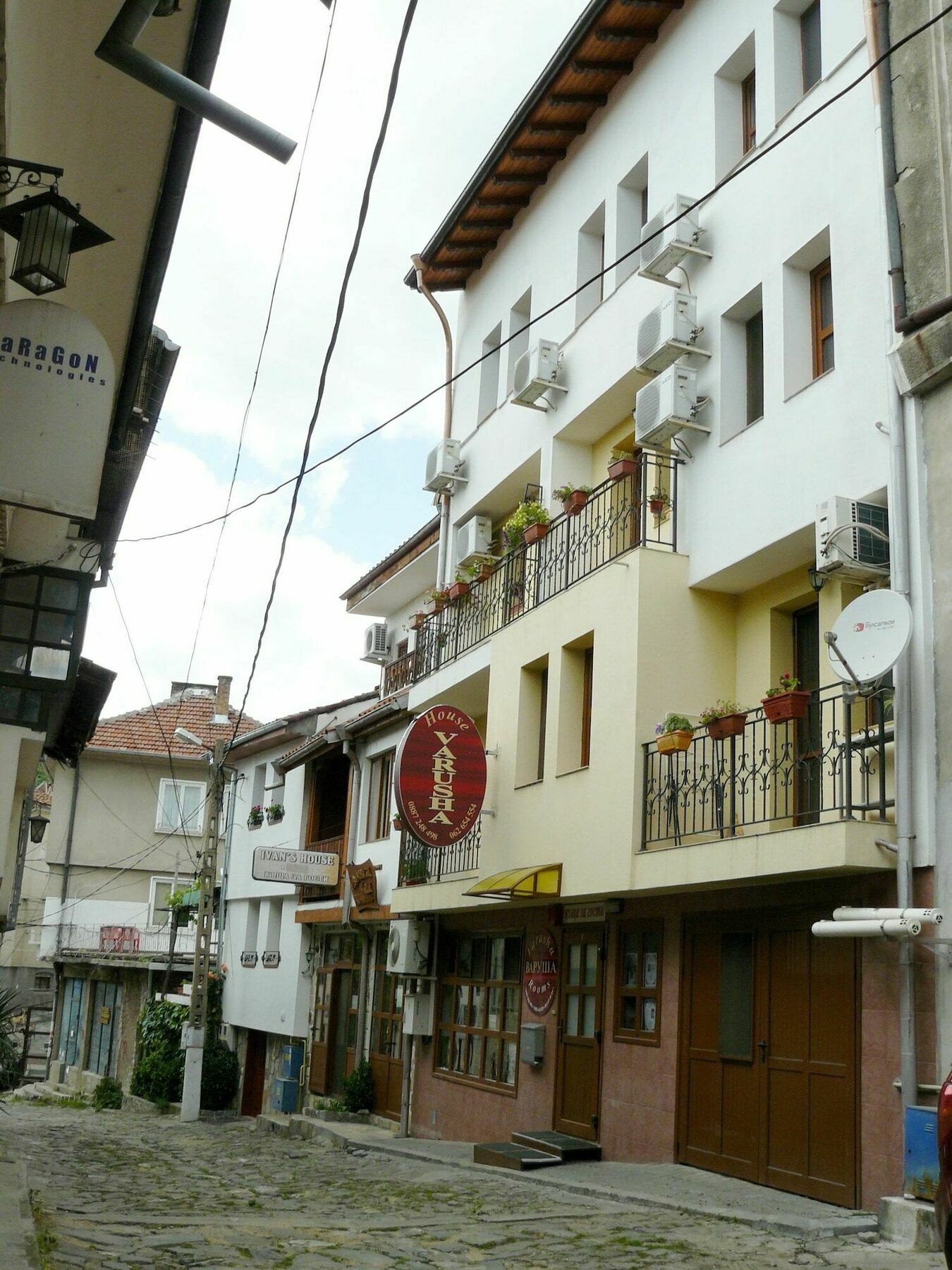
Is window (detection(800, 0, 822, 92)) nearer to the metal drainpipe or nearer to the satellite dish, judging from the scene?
the metal drainpipe

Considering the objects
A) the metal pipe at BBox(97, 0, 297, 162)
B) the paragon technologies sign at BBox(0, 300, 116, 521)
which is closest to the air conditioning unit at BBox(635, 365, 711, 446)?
the paragon technologies sign at BBox(0, 300, 116, 521)

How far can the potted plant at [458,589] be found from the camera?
18.4 meters

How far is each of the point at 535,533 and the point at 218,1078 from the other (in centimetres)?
1656

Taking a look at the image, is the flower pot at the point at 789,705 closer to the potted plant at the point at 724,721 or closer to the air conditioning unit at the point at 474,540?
the potted plant at the point at 724,721

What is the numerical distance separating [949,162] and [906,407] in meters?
1.98

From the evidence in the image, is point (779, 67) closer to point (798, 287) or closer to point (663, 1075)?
point (798, 287)

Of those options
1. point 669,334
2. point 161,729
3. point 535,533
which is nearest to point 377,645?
point 535,533

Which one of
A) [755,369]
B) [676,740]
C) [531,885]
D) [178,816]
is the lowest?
[531,885]

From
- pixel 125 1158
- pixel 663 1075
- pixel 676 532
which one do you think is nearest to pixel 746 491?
pixel 676 532

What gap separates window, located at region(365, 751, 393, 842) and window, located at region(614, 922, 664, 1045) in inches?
Answer: 351

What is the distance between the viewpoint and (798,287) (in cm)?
1232

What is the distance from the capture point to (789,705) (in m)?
10.6

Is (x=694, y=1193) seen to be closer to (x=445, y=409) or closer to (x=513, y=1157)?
(x=513, y=1157)

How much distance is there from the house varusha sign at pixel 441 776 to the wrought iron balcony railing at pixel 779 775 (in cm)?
341
